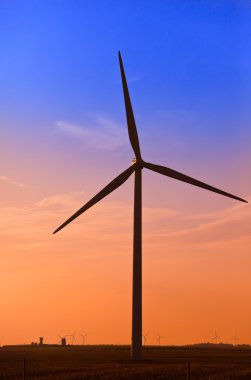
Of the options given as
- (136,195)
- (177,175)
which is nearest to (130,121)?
(177,175)

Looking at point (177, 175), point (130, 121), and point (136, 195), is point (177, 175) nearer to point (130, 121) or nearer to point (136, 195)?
point (136, 195)

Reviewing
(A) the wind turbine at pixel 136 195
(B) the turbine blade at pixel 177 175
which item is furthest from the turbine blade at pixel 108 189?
(B) the turbine blade at pixel 177 175

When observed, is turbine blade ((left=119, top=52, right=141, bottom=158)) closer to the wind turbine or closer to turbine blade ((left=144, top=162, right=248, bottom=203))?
the wind turbine

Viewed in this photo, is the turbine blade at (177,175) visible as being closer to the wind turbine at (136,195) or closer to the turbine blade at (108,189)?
the wind turbine at (136,195)

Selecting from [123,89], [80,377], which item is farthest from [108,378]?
[123,89]

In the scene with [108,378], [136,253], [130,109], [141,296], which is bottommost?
[108,378]

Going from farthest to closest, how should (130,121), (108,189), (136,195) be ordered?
(130,121) < (108,189) < (136,195)

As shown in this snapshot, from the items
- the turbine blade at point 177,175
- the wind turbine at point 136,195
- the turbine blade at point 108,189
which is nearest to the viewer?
the wind turbine at point 136,195

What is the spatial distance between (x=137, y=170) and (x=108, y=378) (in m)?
36.8

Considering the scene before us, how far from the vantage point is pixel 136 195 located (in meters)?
73.2

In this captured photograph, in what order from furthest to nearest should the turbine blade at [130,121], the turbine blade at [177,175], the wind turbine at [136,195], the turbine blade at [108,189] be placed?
1. the turbine blade at [130,121]
2. the turbine blade at [177,175]
3. the turbine blade at [108,189]
4. the wind turbine at [136,195]

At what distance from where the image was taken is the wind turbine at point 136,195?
68.9 meters

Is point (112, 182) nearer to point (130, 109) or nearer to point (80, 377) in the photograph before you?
point (130, 109)

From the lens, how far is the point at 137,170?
76.4 m
